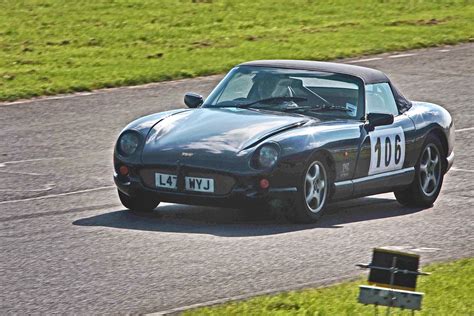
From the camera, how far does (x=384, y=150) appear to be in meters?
12.1

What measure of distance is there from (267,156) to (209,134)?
54cm

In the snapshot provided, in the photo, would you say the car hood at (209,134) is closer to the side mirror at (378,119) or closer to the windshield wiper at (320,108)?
the windshield wiper at (320,108)

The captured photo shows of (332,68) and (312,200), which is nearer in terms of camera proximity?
(312,200)

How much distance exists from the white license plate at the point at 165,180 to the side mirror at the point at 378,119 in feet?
6.45

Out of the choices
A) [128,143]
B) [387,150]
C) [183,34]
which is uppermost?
[128,143]

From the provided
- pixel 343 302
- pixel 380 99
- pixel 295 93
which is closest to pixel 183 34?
pixel 380 99

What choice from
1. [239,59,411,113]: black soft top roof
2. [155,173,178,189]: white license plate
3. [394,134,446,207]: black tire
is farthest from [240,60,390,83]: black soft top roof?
[155,173,178,189]: white license plate

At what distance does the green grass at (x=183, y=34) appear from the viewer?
→ 20828mm

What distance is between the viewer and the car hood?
35.8 feet

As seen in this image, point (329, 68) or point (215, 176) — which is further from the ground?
point (329, 68)

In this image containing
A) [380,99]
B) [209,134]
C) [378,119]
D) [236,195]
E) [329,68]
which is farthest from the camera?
[380,99]

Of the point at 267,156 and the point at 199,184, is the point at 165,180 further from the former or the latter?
the point at 267,156

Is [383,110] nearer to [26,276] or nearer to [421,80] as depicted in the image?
[26,276]

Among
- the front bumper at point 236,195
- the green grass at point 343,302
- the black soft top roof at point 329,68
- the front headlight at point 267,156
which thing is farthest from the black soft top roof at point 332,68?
the green grass at point 343,302
